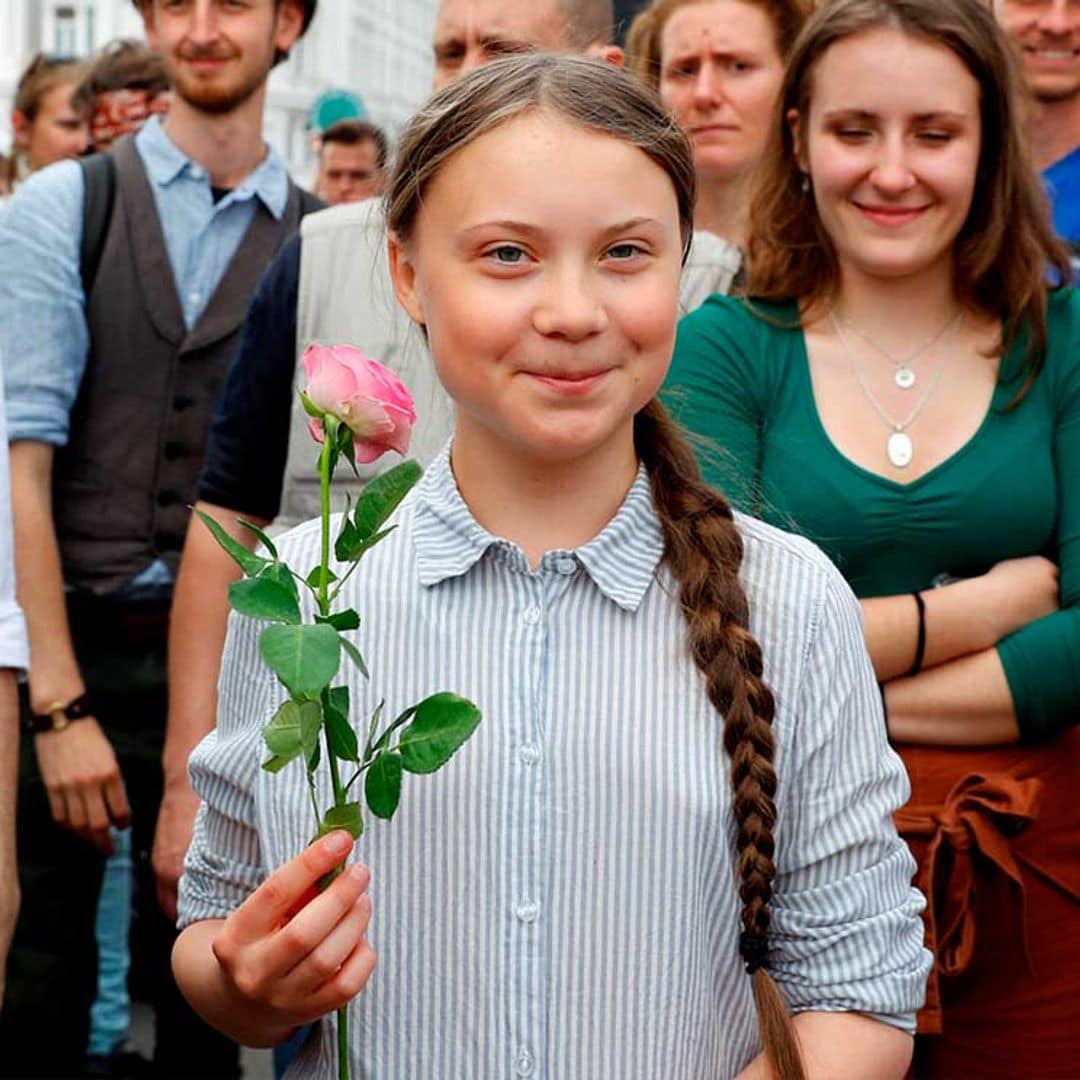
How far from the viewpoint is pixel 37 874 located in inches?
163

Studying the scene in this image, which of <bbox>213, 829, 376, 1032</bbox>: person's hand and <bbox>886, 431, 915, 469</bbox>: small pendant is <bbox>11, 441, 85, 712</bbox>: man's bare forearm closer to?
<bbox>886, 431, 915, 469</bbox>: small pendant

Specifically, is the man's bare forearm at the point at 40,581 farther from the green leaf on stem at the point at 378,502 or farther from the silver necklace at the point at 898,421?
the green leaf on stem at the point at 378,502

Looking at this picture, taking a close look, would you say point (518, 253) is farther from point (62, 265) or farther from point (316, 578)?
point (62, 265)

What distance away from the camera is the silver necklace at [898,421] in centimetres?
296

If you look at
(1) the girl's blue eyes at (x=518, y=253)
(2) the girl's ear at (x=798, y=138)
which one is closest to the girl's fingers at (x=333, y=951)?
(1) the girl's blue eyes at (x=518, y=253)

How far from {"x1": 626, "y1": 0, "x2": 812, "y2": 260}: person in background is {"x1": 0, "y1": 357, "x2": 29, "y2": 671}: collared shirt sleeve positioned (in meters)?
1.65

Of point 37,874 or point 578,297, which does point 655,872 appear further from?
point 37,874

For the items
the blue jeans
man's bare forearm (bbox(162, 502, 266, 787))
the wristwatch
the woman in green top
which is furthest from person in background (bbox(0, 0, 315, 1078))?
the woman in green top

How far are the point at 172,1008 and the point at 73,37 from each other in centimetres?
2703

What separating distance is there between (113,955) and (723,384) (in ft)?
9.64

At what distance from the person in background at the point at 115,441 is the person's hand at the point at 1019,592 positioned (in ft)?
5.68

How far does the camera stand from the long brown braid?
79.4 inches

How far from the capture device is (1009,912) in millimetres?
2850

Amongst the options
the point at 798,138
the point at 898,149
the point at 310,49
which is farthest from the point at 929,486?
the point at 310,49
